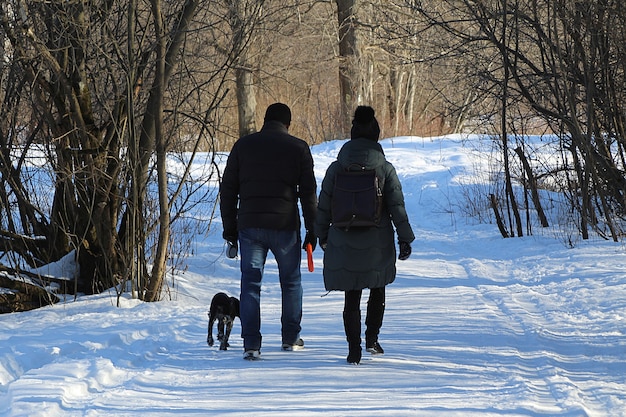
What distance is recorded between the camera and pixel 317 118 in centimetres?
3816

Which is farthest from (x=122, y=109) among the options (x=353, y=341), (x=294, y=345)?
(x=353, y=341)

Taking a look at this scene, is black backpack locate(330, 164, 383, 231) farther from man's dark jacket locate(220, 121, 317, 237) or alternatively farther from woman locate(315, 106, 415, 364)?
man's dark jacket locate(220, 121, 317, 237)

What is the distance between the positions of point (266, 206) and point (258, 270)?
53 centimetres

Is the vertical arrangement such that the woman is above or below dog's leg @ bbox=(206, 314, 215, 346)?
above

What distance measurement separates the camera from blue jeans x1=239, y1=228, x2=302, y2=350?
7633 mm

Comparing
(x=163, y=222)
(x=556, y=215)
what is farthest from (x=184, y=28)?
(x=556, y=215)

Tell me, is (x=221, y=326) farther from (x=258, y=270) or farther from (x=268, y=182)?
(x=268, y=182)

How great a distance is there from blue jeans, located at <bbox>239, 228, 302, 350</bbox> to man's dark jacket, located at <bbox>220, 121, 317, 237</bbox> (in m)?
0.10

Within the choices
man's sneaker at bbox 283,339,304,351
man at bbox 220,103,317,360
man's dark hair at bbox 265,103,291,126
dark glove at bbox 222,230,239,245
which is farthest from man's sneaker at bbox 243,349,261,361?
man's dark hair at bbox 265,103,291,126

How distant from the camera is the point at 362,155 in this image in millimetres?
7273

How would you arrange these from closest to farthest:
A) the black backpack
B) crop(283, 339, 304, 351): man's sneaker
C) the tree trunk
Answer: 1. the black backpack
2. crop(283, 339, 304, 351): man's sneaker
3. the tree trunk

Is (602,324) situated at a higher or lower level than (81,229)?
lower

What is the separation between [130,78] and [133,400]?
5.05 m

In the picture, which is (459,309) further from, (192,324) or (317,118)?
(317,118)
